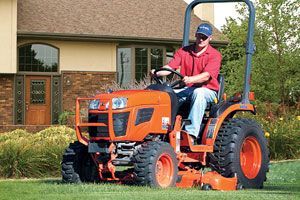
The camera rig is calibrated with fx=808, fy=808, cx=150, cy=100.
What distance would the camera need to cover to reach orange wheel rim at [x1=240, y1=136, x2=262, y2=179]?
11352 millimetres

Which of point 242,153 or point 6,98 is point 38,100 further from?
point 242,153

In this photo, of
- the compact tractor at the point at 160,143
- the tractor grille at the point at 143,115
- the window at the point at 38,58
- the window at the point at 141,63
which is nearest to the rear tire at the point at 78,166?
the compact tractor at the point at 160,143

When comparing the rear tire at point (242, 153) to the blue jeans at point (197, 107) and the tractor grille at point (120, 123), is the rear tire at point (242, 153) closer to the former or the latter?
the blue jeans at point (197, 107)

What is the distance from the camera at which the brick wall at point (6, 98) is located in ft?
103

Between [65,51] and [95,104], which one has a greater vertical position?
[65,51]

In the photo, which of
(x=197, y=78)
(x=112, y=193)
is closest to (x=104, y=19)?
(x=197, y=78)

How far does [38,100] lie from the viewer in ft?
106

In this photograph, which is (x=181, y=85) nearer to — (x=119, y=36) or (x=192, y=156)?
(x=192, y=156)

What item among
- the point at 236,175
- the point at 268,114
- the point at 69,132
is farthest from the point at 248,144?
the point at 268,114

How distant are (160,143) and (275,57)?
24899mm

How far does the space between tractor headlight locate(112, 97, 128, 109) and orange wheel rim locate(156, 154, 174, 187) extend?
79cm

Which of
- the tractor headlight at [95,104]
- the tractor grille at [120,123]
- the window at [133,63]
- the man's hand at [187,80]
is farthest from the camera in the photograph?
the window at [133,63]

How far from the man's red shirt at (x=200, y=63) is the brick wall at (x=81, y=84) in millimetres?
20973

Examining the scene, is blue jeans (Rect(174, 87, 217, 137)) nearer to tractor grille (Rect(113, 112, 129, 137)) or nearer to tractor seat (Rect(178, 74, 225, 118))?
tractor seat (Rect(178, 74, 225, 118))
